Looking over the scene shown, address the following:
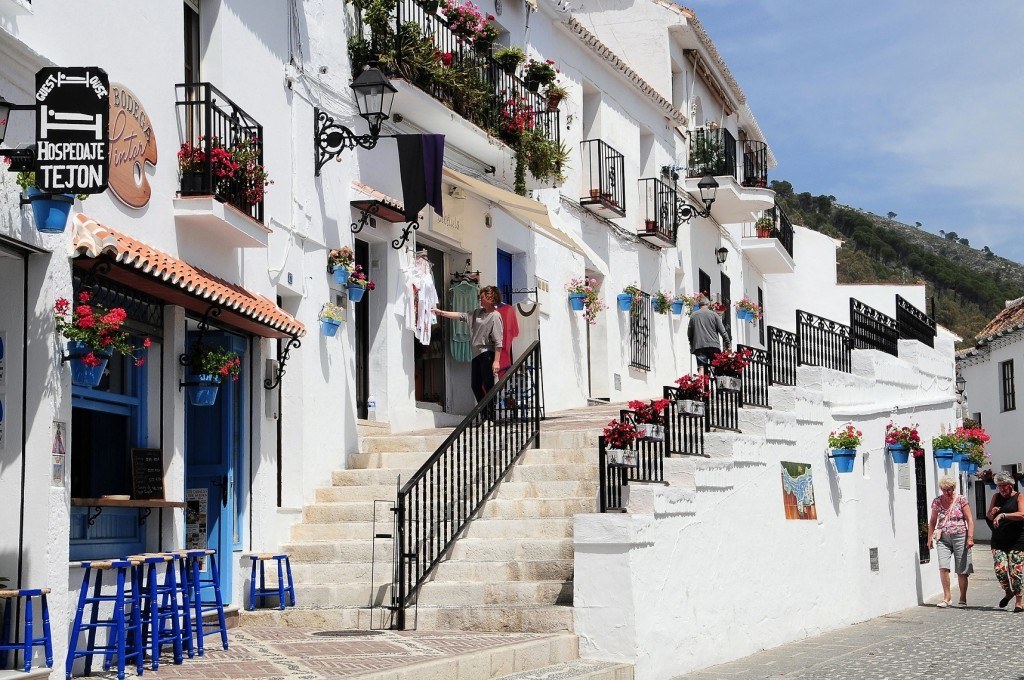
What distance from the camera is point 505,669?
382 inches

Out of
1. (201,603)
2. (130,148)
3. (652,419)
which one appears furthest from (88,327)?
(652,419)

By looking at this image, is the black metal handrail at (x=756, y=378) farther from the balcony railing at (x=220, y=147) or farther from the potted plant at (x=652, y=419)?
the balcony railing at (x=220, y=147)

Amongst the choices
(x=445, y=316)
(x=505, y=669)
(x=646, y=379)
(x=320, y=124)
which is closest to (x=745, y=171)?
(x=646, y=379)

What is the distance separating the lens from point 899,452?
18234mm

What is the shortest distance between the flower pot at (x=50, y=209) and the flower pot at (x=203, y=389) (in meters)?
2.98

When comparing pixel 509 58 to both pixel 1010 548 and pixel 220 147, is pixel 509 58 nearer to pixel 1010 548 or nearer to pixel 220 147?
pixel 220 147

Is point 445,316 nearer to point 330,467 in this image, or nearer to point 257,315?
point 330,467

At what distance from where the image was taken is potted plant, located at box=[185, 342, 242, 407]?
36.0ft

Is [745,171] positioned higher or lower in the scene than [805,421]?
higher

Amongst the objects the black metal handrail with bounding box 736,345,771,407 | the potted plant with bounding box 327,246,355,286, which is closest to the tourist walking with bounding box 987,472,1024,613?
the black metal handrail with bounding box 736,345,771,407

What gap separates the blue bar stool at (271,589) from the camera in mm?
11641

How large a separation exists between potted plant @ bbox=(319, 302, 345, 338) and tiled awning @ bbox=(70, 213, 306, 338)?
1134mm

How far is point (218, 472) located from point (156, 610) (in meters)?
2.84

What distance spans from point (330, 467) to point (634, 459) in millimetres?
3684
